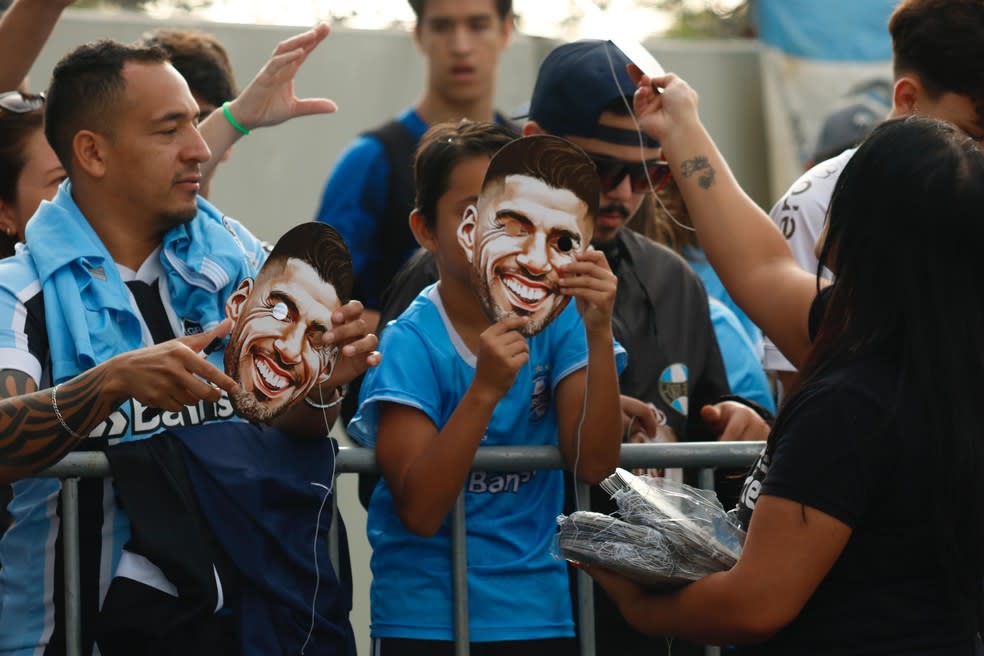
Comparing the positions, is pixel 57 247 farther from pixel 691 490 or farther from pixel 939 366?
pixel 939 366

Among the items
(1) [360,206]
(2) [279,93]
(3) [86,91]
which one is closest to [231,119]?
(2) [279,93]

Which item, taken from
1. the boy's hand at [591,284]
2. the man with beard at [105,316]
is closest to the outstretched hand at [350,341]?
the man with beard at [105,316]

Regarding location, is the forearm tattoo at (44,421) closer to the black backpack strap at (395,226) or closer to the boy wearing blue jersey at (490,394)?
the boy wearing blue jersey at (490,394)

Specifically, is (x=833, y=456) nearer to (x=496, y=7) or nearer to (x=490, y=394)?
(x=490, y=394)

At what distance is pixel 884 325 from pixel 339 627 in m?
1.22

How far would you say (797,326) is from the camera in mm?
2703

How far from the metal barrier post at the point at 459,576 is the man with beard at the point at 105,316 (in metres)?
0.33

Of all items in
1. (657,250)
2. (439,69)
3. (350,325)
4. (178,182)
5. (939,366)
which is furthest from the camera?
(439,69)

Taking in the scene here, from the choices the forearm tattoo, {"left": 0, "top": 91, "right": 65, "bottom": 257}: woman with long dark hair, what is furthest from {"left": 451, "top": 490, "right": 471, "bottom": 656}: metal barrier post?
{"left": 0, "top": 91, "right": 65, "bottom": 257}: woman with long dark hair

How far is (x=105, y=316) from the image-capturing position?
2.73 m

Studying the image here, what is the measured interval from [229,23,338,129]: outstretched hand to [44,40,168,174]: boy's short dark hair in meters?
0.32

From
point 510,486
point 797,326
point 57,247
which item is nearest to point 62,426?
point 57,247

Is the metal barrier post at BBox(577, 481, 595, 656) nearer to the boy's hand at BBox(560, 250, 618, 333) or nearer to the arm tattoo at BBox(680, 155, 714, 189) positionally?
the boy's hand at BBox(560, 250, 618, 333)

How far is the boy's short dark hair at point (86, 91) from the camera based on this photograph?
9.68 feet
